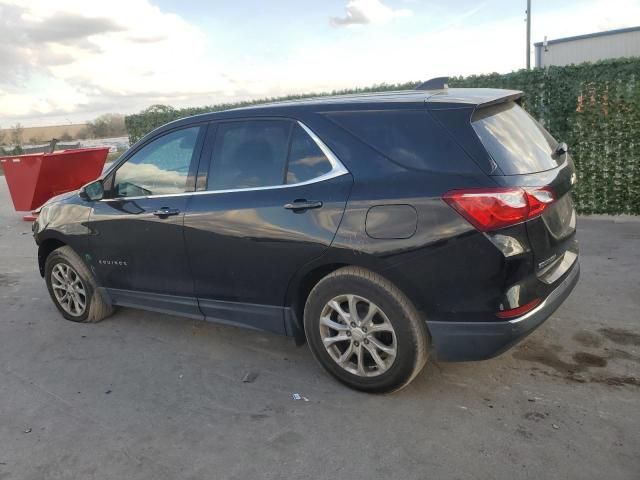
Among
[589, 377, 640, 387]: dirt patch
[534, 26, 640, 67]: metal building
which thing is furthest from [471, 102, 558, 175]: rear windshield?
[534, 26, 640, 67]: metal building

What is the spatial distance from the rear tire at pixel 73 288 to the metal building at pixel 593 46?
2474cm

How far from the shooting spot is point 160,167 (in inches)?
163

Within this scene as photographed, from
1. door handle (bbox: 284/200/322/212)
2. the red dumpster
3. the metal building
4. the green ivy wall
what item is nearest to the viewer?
door handle (bbox: 284/200/322/212)

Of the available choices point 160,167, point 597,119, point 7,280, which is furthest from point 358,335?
point 597,119

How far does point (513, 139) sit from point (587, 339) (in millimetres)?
1696

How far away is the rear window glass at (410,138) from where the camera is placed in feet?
9.68

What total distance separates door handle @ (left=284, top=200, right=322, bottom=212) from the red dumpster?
26.7ft

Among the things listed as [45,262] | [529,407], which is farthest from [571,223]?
[45,262]

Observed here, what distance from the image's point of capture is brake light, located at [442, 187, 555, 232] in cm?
279

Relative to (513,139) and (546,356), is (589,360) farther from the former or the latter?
(513,139)

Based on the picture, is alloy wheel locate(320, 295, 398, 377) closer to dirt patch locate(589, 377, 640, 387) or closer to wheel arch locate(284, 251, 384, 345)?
wheel arch locate(284, 251, 384, 345)

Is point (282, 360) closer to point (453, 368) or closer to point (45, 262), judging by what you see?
point (453, 368)

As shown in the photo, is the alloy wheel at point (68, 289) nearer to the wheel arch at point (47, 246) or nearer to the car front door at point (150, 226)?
the wheel arch at point (47, 246)

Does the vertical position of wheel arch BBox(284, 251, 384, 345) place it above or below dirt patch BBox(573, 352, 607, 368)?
above
